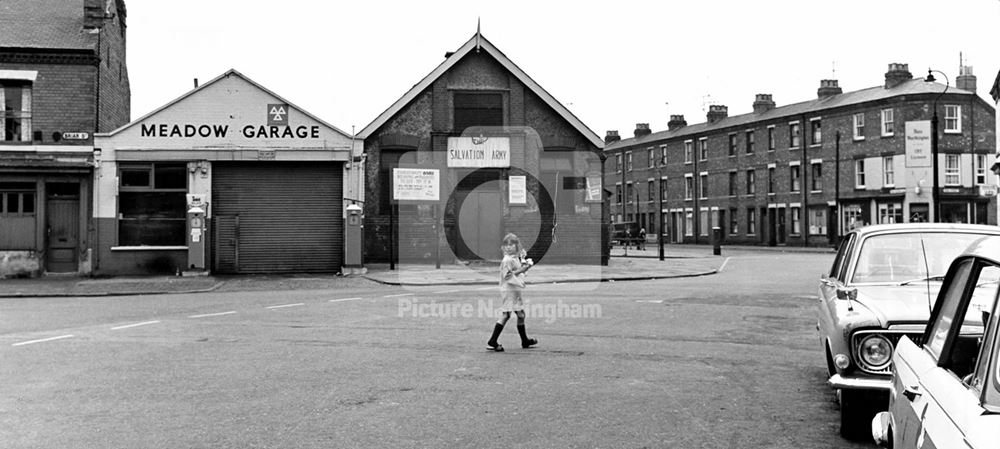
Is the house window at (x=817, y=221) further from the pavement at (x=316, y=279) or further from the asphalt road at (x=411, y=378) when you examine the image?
the asphalt road at (x=411, y=378)

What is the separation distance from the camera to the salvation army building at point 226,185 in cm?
2653

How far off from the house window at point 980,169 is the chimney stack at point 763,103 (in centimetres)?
1529

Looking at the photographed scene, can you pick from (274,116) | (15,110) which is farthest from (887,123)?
(15,110)

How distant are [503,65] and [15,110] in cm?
1643

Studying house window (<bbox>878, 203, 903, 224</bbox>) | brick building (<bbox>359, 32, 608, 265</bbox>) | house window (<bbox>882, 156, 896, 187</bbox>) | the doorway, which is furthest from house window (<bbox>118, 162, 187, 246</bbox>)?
house window (<bbox>882, 156, 896, 187</bbox>)

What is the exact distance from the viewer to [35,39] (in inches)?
1048

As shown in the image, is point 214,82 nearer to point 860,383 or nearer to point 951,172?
point 860,383

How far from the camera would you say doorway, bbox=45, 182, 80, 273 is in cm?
2631

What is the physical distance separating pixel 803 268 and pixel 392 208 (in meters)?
14.9

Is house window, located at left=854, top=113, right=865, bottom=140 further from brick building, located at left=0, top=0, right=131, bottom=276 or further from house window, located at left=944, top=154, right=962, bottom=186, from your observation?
brick building, located at left=0, top=0, right=131, bottom=276

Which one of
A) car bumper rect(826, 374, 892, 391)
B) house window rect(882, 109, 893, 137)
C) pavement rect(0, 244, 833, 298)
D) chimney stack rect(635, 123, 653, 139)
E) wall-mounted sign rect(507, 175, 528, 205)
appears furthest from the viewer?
chimney stack rect(635, 123, 653, 139)

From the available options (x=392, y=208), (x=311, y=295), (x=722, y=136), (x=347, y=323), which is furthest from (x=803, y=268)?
(x=722, y=136)

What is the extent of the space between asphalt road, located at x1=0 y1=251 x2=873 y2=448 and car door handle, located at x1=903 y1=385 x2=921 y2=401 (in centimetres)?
255

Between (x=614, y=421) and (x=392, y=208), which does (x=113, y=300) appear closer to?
(x=392, y=208)
